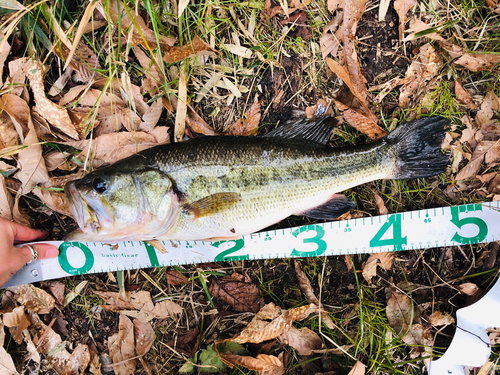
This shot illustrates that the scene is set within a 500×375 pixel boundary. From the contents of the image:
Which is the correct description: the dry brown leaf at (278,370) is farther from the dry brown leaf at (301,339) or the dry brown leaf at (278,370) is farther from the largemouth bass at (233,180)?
the largemouth bass at (233,180)

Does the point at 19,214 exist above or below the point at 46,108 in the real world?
below

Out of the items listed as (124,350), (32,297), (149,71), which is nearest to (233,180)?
(149,71)

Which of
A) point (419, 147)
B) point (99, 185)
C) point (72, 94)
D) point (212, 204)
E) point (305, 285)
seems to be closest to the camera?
point (99, 185)

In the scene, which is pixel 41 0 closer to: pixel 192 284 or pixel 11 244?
pixel 11 244

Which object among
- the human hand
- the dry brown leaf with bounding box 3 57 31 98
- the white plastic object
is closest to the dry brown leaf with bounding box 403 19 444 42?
the white plastic object

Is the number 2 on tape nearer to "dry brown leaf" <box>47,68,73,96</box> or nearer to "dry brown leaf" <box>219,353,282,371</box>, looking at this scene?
"dry brown leaf" <box>219,353,282,371</box>

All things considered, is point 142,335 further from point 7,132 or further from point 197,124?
point 7,132

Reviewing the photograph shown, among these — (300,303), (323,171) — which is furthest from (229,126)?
(300,303)
